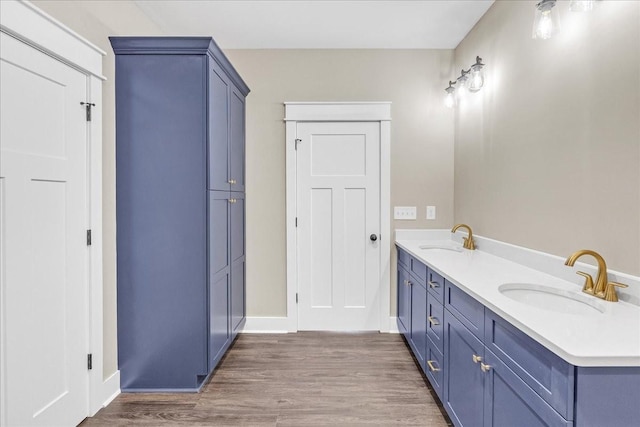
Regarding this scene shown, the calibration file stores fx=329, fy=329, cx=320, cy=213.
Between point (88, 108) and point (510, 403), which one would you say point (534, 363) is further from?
point (88, 108)

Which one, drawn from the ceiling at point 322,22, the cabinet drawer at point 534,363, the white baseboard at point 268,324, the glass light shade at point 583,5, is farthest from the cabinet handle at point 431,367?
the ceiling at point 322,22

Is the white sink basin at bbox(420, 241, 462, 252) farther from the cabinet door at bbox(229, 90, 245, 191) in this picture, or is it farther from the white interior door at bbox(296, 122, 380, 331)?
the cabinet door at bbox(229, 90, 245, 191)

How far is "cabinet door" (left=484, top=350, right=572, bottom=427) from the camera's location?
3.33ft

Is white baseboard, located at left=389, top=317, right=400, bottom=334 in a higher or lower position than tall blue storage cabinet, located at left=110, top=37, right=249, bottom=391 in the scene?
lower

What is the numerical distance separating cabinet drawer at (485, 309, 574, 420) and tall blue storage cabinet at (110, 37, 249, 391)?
5.53 feet

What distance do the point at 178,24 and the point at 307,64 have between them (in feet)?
3.74

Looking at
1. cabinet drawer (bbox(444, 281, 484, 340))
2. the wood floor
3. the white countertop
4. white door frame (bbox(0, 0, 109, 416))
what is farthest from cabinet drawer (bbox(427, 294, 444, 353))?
white door frame (bbox(0, 0, 109, 416))

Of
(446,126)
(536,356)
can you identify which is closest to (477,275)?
(536,356)

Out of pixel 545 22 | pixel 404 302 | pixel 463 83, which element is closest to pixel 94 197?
pixel 404 302

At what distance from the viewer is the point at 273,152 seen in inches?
124

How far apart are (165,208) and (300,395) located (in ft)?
4.97

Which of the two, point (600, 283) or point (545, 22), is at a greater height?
point (545, 22)

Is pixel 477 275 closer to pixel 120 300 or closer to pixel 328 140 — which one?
pixel 328 140

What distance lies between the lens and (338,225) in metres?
3.16
